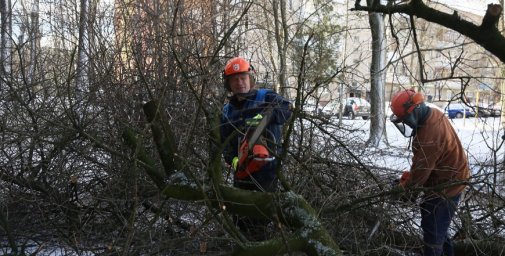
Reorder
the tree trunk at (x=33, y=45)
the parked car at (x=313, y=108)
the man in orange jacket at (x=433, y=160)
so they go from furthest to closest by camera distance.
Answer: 1. the tree trunk at (x=33, y=45)
2. the parked car at (x=313, y=108)
3. the man in orange jacket at (x=433, y=160)

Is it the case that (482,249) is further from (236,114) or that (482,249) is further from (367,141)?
(236,114)

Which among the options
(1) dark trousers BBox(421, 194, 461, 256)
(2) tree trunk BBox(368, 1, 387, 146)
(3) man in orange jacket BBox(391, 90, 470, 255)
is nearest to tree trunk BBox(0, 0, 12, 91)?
(3) man in orange jacket BBox(391, 90, 470, 255)

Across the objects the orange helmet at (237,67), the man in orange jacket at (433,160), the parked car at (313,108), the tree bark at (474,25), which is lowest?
the man in orange jacket at (433,160)

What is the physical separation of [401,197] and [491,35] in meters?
1.77

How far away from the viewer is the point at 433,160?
3455 mm

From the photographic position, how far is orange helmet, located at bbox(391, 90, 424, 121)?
3.53 meters

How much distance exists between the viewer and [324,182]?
3912 millimetres

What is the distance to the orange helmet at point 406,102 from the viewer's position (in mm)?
3531

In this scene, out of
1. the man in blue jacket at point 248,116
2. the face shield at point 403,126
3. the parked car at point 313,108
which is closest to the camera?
the man in blue jacket at point 248,116

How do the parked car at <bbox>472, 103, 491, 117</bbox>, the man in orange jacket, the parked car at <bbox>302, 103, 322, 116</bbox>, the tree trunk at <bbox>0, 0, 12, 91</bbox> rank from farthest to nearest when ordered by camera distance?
the tree trunk at <bbox>0, 0, 12, 91</bbox>, the parked car at <bbox>302, 103, 322, 116</bbox>, the man in orange jacket, the parked car at <bbox>472, 103, 491, 117</bbox>

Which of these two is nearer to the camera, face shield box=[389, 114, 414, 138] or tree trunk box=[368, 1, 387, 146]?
face shield box=[389, 114, 414, 138]

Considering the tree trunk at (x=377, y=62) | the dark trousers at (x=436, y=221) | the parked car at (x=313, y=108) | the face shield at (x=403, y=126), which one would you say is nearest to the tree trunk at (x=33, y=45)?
the parked car at (x=313, y=108)

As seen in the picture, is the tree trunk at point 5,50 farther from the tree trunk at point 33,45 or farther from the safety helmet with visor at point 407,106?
the safety helmet with visor at point 407,106

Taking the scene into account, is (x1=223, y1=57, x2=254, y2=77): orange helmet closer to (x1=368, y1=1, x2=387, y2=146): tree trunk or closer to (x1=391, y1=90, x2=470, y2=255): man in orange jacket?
(x1=391, y1=90, x2=470, y2=255): man in orange jacket
